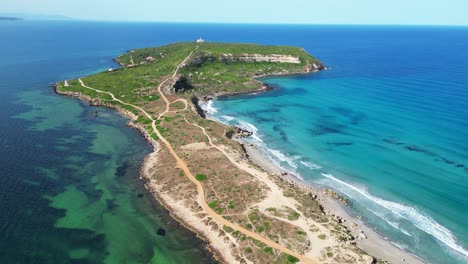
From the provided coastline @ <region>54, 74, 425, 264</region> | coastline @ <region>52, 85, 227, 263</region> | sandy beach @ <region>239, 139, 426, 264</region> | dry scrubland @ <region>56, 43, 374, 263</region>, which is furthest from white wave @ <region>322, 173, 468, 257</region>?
coastline @ <region>52, 85, 227, 263</region>

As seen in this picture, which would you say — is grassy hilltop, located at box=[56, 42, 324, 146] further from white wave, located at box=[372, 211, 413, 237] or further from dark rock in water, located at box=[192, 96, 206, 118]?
white wave, located at box=[372, 211, 413, 237]

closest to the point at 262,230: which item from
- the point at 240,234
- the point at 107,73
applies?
the point at 240,234

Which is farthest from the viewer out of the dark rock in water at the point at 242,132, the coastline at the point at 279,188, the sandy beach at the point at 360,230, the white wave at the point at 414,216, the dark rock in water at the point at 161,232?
the dark rock in water at the point at 242,132

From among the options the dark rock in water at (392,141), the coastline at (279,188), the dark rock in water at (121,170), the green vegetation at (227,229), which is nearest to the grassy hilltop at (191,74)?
the dark rock in water at (121,170)

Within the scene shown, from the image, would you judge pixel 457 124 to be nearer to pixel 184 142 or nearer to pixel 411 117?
pixel 411 117

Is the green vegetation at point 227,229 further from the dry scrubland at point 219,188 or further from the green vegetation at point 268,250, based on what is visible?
the green vegetation at point 268,250

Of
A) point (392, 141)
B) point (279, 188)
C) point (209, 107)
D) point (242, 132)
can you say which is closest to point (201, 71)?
point (209, 107)
